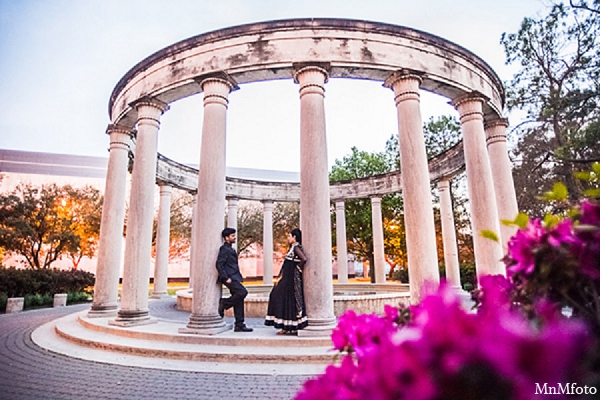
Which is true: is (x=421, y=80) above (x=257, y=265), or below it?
above

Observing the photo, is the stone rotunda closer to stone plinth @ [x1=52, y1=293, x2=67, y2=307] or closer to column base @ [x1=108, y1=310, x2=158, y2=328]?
column base @ [x1=108, y1=310, x2=158, y2=328]

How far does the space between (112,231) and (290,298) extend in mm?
11066

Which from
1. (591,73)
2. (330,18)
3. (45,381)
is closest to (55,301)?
(45,381)

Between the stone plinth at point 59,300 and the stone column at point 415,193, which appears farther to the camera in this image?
the stone plinth at point 59,300

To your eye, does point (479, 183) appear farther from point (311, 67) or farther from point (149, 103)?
point (149, 103)

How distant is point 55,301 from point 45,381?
2168 centimetres

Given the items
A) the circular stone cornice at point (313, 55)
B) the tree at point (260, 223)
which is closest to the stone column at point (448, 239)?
the circular stone cornice at point (313, 55)

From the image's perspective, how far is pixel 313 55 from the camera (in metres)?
13.8

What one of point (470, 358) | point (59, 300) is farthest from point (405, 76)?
point (59, 300)

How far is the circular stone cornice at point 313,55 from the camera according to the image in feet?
46.0

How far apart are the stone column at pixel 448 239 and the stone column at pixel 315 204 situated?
16.4m

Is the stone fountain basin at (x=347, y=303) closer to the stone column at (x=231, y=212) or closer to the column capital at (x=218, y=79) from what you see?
the column capital at (x=218, y=79)

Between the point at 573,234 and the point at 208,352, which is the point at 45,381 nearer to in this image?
the point at 208,352

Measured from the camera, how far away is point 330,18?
14.0m
